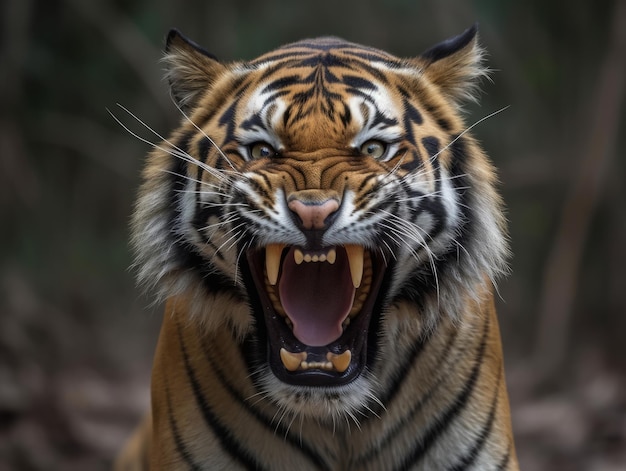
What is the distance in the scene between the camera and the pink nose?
74.1 inches

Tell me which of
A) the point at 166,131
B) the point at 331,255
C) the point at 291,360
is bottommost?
the point at 291,360

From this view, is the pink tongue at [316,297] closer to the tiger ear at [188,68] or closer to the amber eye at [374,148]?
the amber eye at [374,148]

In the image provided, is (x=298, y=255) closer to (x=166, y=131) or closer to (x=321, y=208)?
(x=321, y=208)

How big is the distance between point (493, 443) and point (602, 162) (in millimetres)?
3981

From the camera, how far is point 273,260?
211 centimetres

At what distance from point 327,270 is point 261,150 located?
34 cm

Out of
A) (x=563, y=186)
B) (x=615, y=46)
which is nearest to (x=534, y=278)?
(x=563, y=186)

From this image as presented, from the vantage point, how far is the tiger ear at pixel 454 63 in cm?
236

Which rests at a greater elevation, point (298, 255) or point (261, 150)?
point (261, 150)

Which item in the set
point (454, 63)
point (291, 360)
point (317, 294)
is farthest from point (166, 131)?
point (291, 360)

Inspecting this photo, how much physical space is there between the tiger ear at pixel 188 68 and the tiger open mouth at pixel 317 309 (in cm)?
51

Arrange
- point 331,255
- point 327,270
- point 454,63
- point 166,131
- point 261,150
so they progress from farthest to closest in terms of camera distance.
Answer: point 166,131, point 454,63, point 327,270, point 261,150, point 331,255

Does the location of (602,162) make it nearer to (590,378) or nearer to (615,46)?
(615,46)

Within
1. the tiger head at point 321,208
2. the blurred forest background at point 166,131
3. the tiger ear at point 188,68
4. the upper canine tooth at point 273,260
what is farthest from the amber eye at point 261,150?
the blurred forest background at point 166,131
